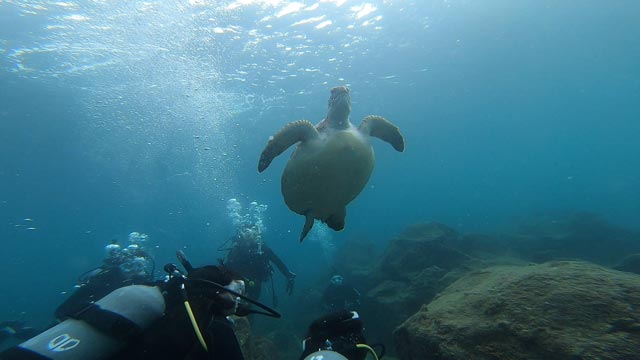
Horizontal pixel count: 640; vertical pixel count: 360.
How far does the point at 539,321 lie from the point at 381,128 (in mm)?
4404

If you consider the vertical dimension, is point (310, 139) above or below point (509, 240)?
above

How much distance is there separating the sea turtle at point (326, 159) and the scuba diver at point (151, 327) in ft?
11.2

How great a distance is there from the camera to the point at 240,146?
133ft

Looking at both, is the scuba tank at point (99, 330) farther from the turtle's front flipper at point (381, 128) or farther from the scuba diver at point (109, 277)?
the scuba diver at point (109, 277)

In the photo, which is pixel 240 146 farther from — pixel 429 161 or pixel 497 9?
pixel 429 161

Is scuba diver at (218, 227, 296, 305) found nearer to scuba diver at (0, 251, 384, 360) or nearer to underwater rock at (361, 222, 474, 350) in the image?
underwater rock at (361, 222, 474, 350)

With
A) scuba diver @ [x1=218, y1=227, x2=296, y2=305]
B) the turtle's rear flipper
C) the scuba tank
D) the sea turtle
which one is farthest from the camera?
scuba diver @ [x1=218, y1=227, x2=296, y2=305]

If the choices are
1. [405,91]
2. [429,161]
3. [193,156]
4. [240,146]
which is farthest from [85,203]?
[429,161]

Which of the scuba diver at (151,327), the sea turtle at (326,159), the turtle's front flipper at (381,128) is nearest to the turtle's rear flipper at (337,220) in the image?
the sea turtle at (326,159)

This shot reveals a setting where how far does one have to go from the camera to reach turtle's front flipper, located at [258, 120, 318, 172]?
5.73 meters

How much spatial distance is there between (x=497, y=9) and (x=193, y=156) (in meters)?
36.1

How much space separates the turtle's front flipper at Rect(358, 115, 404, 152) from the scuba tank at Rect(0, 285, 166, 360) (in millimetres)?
5148

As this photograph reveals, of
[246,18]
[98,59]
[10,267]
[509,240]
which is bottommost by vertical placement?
[10,267]

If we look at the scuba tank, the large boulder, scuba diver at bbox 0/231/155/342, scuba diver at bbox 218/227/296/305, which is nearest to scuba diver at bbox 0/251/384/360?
the scuba tank
